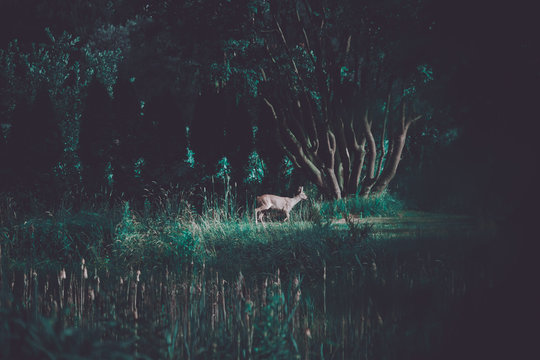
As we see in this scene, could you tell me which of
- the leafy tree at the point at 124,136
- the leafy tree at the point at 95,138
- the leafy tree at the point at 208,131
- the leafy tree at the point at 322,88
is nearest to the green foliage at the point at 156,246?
the leafy tree at the point at 124,136

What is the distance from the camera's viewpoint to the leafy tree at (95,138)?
31.3ft

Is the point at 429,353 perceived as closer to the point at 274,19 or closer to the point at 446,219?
the point at 446,219

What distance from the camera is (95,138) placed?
31.5ft

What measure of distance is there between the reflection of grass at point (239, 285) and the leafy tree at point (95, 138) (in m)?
2.22

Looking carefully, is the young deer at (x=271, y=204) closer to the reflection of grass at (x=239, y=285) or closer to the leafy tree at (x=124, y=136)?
the reflection of grass at (x=239, y=285)

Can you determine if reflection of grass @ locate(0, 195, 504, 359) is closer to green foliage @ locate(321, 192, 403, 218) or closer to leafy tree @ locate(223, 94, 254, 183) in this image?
green foliage @ locate(321, 192, 403, 218)

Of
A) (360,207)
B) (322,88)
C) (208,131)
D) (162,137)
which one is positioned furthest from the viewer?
(208,131)

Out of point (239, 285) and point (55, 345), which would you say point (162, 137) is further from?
point (55, 345)

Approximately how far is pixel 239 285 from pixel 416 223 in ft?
16.4

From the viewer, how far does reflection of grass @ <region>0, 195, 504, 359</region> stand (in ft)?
9.09

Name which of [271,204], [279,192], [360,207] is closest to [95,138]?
[279,192]

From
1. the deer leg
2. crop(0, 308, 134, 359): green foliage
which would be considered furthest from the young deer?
crop(0, 308, 134, 359): green foliage

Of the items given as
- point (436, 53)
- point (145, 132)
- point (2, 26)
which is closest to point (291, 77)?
point (145, 132)

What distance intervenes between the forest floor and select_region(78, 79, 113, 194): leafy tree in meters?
4.67
